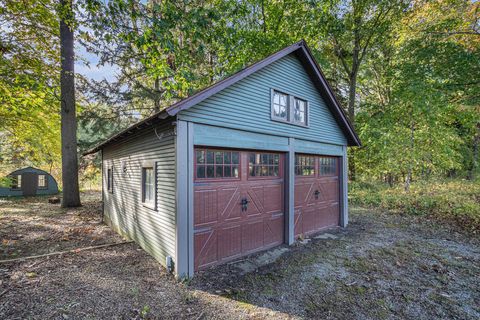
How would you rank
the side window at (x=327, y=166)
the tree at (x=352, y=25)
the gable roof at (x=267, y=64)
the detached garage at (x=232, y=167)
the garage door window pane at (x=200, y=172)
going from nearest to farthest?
the gable roof at (x=267, y=64)
the detached garage at (x=232, y=167)
the garage door window pane at (x=200, y=172)
the side window at (x=327, y=166)
the tree at (x=352, y=25)

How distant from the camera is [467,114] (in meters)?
13.1

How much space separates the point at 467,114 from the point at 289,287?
1543cm

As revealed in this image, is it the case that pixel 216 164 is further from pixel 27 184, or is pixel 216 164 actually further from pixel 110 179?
pixel 27 184

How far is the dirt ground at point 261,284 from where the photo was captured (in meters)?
3.76

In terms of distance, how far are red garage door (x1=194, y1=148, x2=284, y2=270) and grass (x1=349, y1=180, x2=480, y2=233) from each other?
7.34 meters

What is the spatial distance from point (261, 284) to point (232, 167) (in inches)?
101

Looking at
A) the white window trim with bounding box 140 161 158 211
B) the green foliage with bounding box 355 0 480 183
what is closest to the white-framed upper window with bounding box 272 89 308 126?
the white window trim with bounding box 140 161 158 211

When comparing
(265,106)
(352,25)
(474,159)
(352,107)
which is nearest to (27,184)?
(265,106)

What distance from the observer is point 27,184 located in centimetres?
1553

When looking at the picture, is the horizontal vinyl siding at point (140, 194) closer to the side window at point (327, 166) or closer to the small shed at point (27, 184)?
the side window at point (327, 166)

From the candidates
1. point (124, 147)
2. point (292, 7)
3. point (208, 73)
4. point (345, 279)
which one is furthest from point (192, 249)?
point (292, 7)

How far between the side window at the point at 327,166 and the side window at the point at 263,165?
2.44 m

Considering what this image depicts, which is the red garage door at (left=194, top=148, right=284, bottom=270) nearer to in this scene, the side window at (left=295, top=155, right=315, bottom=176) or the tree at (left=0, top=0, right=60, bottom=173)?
the side window at (left=295, top=155, right=315, bottom=176)

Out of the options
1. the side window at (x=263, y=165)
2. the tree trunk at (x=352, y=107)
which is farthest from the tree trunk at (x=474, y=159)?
the side window at (x=263, y=165)
